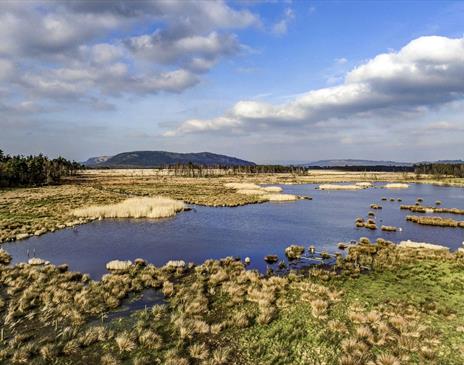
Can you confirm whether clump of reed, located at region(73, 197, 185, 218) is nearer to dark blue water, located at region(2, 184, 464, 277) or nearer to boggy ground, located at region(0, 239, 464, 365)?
dark blue water, located at region(2, 184, 464, 277)

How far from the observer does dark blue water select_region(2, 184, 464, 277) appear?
92.3 feet

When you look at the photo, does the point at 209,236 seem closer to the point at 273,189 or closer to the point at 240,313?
the point at 240,313

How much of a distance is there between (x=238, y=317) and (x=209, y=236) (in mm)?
21448

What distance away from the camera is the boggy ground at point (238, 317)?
1230cm

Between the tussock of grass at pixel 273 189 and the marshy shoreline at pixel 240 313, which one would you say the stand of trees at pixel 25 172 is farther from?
the marshy shoreline at pixel 240 313

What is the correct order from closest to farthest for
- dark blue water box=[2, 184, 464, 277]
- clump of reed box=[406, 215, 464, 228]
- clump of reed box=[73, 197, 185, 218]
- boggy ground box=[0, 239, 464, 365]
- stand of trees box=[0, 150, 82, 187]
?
1. boggy ground box=[0, 239, 464, 365]
2. dark blue water box=[2, 184, 464, 277]
3. clump of reed box=[406, 215, 464, 228]
4. clump of reed box=[73, 197, 185, 218]
5. stand of trees box=[0, 150, 82, 187]

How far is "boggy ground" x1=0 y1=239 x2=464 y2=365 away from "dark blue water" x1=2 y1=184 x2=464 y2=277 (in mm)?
4503

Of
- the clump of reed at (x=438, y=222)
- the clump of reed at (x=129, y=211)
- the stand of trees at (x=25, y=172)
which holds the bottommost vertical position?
the clump of reed at (x=438, y=222)

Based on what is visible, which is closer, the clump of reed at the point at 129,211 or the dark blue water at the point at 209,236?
the dark blue water at the point at 209,236

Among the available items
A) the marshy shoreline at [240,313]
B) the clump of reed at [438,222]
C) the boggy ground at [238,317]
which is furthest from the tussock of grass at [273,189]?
the boggy ground at [238,317]

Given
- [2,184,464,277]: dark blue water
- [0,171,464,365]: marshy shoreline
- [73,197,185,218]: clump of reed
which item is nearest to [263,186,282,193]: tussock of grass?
[2,184,464,277]: dark blue water

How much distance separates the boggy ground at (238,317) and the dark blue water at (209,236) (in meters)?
4.50

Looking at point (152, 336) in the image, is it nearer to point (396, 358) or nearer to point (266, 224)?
point (396, 358)

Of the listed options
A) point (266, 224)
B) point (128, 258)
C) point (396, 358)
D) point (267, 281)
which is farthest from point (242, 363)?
point (266, 224)
